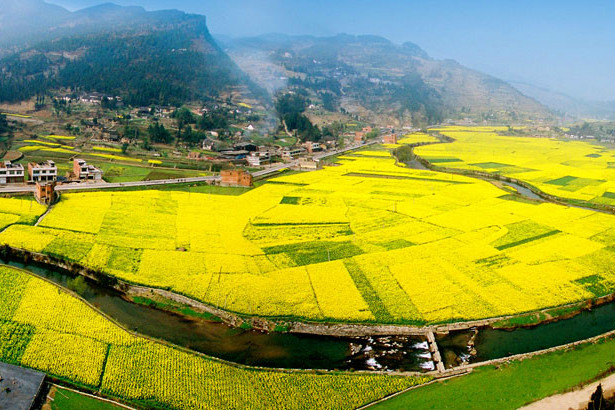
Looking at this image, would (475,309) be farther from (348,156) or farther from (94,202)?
(348,156)

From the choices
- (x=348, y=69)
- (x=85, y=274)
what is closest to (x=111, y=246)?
(x=85, y=274)

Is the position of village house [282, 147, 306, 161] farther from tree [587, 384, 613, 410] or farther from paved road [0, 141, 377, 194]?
tree [587, 384, 613, 410]

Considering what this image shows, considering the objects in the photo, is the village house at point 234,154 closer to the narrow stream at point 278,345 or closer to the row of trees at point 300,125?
the row of trees at point 300,125

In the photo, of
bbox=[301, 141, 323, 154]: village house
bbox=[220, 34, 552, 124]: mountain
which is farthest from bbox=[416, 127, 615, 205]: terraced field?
bbox=[220, 34, 552, 124]: mountain

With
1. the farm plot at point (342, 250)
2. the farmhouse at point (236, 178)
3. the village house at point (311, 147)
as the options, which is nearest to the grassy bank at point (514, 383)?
the farm plot at point (342, 250)

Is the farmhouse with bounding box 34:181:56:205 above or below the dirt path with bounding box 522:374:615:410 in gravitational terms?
below

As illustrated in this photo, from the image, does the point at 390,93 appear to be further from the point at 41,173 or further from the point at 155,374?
the point at 155,374

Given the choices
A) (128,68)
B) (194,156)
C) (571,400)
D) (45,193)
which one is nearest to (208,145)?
(194,156)
